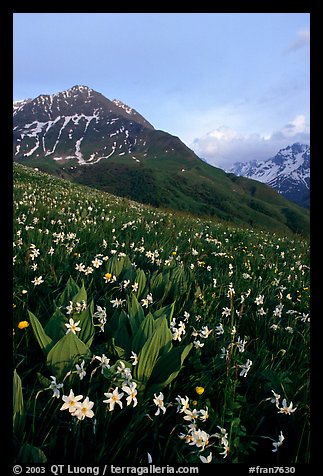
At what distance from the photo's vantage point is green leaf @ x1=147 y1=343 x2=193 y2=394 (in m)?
2.15

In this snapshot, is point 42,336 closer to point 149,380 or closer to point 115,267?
point 149,380

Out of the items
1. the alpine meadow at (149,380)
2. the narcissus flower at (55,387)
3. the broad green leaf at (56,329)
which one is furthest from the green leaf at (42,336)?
the narcissus flower at (55,387)

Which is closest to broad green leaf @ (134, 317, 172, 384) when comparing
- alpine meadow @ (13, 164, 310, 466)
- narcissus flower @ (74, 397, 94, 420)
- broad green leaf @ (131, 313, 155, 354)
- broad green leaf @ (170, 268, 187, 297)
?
alpine meadow @ (13, 164, 310, 466)

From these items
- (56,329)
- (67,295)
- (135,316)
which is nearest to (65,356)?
(56,329)

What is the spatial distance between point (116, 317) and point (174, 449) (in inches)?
46.5

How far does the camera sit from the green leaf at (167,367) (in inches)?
84.6

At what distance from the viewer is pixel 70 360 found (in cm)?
206

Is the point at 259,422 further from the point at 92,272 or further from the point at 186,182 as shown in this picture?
the point at 186,182

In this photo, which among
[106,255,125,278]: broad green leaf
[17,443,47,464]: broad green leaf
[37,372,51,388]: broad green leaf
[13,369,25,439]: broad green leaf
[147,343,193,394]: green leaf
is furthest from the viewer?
[106,255,125,278]: broad green leaf

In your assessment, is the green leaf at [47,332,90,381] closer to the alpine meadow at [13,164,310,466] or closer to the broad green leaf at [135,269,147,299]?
the alpine meadow at [13,164,310,466]

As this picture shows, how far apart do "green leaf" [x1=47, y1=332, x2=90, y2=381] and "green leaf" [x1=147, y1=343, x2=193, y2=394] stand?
0.53m

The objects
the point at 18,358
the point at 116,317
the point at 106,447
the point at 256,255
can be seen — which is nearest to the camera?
the point at 106,447
